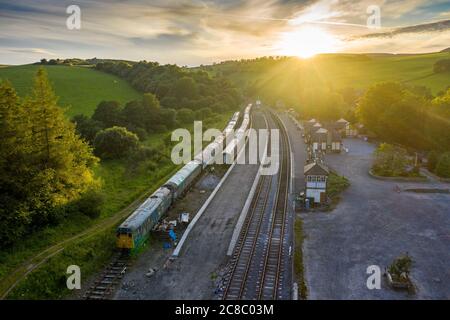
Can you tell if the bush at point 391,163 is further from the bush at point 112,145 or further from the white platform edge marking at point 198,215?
the bush at point 112,145

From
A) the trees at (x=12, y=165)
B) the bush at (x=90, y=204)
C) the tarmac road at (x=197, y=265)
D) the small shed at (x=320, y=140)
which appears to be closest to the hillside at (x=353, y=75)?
the small shed at (x=320, y=140)

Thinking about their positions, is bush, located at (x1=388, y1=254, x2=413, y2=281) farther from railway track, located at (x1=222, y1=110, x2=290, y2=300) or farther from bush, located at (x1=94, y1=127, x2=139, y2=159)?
bush, located at (x1=94, y1=127, x2=139, y2=159)

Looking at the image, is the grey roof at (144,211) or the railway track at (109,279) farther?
the grey roof at (144,211)

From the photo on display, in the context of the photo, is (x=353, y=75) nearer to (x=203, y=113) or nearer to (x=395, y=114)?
(x=203, y=113)

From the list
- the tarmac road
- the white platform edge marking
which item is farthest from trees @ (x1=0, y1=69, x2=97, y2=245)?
the white platform edge marking

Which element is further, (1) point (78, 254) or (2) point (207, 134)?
(2) point (207, 134)
